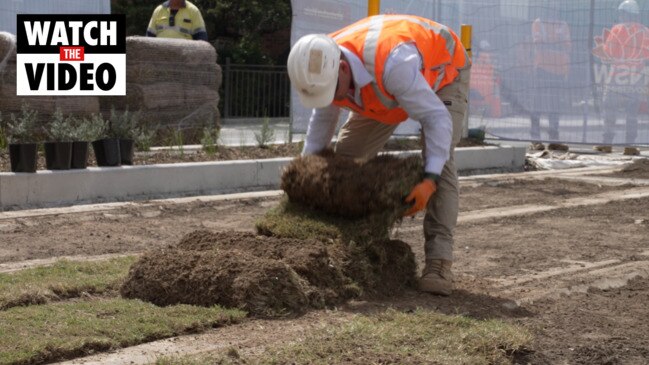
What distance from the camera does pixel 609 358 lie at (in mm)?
5199

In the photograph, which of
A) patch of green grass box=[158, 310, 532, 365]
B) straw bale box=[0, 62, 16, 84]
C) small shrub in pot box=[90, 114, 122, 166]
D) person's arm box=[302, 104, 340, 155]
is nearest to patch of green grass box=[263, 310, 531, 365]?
patch of green grass box=[158, 310, 532, 365]

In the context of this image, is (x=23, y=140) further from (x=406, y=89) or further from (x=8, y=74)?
(x=406, y=89)

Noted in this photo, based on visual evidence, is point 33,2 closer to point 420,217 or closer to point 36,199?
point 36,199

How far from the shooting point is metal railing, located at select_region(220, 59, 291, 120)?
20984 mm

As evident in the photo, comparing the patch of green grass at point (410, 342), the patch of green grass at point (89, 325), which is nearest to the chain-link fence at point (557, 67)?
the patch of green grass at point (410, 342)

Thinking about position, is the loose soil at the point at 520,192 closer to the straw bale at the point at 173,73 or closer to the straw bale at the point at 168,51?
the straw bale at the point at 173,73

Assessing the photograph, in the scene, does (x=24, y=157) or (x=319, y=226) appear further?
(x=24, y=157)

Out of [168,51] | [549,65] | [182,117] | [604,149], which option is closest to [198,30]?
[168,51]

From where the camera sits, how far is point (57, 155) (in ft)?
32.5

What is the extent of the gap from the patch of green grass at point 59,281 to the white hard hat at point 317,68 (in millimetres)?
1556

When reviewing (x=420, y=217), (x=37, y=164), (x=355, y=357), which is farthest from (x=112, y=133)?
(x=355, y=357)

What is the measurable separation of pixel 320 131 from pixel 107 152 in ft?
14.0

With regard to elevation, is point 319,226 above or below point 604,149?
above

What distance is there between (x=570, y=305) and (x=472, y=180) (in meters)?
6.76
